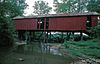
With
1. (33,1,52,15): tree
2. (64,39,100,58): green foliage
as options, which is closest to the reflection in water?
(64,39,100,58): green foliage

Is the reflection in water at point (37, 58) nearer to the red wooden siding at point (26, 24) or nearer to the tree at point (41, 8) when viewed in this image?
the red wooden siding at point (26, 24)

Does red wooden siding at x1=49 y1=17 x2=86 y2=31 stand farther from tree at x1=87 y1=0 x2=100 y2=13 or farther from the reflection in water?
tree at x1=87 y1=0 x2=100 y2=13

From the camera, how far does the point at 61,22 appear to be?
82.3ft

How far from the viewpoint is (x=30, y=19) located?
91.8 feet

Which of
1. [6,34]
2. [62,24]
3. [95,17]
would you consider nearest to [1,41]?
[6,34]

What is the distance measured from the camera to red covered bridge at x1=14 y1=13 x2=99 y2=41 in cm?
2345

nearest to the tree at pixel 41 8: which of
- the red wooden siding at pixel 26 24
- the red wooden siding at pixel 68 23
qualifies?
the red wooden siding at pixel 26 24

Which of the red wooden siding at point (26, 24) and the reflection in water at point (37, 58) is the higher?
the red wooden siding at point (26, 24)

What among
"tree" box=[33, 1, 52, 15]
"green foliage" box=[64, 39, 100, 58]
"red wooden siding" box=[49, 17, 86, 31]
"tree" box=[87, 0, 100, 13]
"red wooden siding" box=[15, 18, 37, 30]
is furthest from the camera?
"tree" box=[33, 1, 52, 15]

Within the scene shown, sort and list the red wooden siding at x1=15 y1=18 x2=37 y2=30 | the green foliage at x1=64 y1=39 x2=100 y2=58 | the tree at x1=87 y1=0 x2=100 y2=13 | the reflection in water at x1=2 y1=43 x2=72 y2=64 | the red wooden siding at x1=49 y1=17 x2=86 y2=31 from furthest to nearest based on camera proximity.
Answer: the tree at x1=87 y1=0 x2=100 y2=13 → the red wooden siding at x1=15 y1=18 x2=37 y2=30 → the red wooden siding at x1=49 y1=17 x2=86 y2=31 → the green foliage at x1=64 y1=39 x2=100 y2=58 → the reflection in water at x1=2 y1=43 x2=72 y2=64

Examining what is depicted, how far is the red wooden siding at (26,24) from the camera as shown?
90.7 feet

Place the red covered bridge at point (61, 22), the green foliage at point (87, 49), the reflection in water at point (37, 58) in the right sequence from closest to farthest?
the reflection in water at point (37, 58) < the green foliage at point (87, 49) < the red covered bridge at point (61, 22)

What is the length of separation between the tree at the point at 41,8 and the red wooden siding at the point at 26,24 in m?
28.0

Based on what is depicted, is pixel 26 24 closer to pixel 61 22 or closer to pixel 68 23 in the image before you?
pixel 61 22
